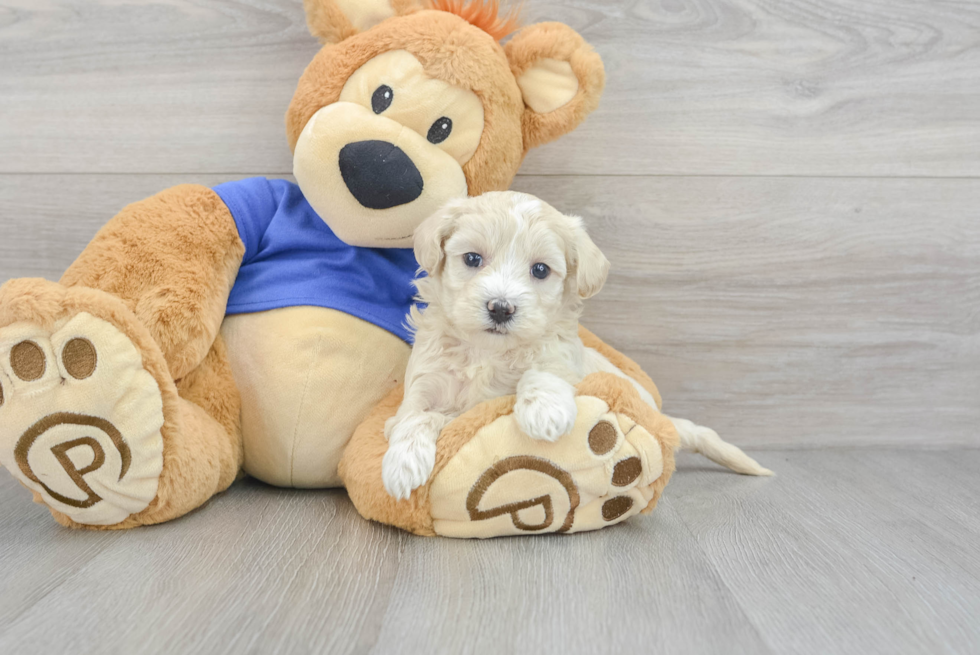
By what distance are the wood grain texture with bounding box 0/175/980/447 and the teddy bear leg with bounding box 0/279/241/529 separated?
66 cm

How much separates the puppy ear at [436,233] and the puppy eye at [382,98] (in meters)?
0.22

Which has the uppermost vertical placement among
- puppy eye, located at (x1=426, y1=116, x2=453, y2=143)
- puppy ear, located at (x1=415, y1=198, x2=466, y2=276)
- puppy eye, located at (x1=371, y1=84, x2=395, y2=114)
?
puppy eye, located at (x1=371, y1=84, x2=395, y2=114)

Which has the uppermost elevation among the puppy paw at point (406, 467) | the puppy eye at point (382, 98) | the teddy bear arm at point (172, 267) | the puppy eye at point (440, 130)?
the puppy eye at point (382, 98)

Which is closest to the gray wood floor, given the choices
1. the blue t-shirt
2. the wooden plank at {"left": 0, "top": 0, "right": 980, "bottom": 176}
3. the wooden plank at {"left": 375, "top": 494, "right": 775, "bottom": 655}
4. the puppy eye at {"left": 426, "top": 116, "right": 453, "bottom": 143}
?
the wooden plank at {"left": 0, "top": 0, "right": 980, "bottom": 176}

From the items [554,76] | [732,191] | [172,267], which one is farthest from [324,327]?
[732,191]

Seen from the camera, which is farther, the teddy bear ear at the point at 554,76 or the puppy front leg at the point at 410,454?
the teddy bear ear at the point at 554,76

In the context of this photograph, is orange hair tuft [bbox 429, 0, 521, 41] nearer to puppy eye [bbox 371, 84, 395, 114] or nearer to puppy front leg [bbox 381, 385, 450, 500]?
puppy eye [bbox 371, 84, 395, 114]

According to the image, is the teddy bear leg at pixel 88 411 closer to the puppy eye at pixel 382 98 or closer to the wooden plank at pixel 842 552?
the puppy eye at pixel 382 98

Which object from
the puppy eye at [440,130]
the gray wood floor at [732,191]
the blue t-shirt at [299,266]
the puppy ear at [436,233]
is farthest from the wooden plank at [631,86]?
the puppy ear at [436,233]

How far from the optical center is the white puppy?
3.61ft

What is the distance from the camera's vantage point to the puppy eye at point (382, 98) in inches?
48.9

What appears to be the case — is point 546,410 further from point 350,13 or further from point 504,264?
point 350,13

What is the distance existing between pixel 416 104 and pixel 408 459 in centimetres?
61

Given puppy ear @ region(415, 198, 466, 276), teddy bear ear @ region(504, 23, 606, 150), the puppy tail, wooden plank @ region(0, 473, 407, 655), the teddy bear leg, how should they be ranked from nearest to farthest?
wooden plank @ region(0, 473, 407, 655) → the teddy bear leg → puppy ear @ region(415, 198, 466, 276) → teddy bear ear @ region(504, 23, 606, 150) → the puppy tail
